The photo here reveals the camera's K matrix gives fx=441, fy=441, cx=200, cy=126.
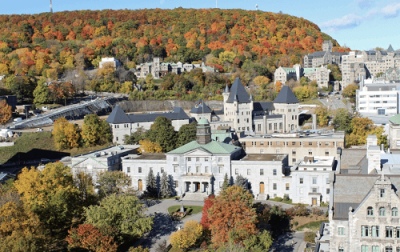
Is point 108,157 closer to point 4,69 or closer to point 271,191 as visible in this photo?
point 271,191

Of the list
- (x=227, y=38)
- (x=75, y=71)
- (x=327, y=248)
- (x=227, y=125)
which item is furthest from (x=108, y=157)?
(x=227, y=38)

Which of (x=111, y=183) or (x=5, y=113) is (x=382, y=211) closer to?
(x=111, y=183)

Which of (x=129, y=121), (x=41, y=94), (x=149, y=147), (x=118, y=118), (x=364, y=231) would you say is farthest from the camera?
(x=41, y=94)

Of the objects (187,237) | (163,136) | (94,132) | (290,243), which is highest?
(94,132)

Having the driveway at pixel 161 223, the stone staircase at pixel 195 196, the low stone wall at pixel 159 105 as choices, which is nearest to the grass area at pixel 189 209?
the driveway at pixel 161 223

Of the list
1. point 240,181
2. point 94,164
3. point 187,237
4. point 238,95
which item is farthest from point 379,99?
point 187,237

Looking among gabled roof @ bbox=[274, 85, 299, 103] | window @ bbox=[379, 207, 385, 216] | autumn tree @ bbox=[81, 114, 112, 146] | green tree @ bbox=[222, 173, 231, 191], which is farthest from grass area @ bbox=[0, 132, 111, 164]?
window @ bbox=[379, 207, 385, 216]
